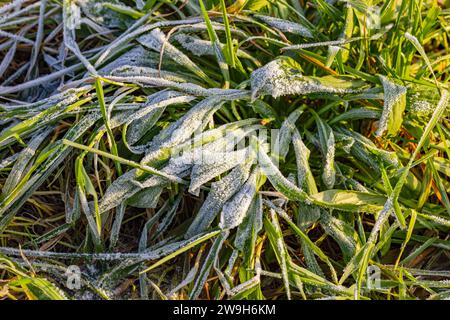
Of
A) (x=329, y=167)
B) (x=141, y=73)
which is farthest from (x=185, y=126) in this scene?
(x=329, y=167)

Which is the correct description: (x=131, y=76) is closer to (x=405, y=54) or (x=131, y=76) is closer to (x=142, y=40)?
(x=142, y=40)

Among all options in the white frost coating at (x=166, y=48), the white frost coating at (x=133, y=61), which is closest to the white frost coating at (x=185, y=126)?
the white frost coating at (x=166, y=48)

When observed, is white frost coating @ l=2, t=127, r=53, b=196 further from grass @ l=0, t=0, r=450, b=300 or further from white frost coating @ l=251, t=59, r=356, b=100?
white frost coating @ l=251, t=59, r=356, b=100

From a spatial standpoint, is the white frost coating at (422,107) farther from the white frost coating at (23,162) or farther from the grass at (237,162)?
the white frost coating at (23,162)

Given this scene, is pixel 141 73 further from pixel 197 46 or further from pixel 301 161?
pixel 301 161

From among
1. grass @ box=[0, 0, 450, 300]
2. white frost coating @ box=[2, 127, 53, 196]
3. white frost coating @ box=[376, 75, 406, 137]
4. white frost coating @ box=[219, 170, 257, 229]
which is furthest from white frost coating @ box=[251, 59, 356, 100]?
white frost coating @ box=[2, 127, 53, 196]

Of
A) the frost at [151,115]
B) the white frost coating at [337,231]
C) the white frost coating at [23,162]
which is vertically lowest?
the white frost coating at [337,231]
